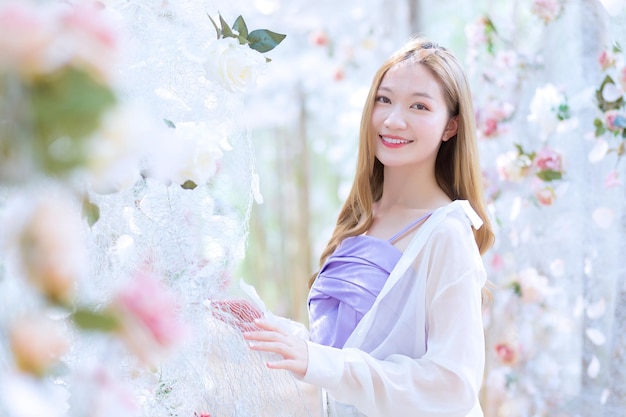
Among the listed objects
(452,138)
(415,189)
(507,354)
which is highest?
(452,138)

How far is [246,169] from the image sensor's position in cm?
105

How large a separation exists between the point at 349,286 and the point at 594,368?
1.00 m

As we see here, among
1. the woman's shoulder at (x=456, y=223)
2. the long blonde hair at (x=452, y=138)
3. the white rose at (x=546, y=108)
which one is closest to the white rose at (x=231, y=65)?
the woman's shoulder at (x=456, y=223)

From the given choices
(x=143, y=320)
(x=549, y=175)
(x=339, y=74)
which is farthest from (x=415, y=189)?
(x=339, y=74)

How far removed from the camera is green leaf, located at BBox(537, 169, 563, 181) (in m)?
2.21

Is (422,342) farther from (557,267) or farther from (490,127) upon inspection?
(490,127)

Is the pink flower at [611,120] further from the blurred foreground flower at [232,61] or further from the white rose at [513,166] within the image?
the blurred foreground flower at [232,61]

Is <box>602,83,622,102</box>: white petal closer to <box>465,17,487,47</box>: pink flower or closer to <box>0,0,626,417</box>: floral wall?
<box>0,0,626,417</box>: floral wall

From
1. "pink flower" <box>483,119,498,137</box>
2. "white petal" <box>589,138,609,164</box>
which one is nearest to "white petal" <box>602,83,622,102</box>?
"white petal" <box>589,138,609,164</box>

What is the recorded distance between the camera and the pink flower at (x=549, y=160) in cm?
221

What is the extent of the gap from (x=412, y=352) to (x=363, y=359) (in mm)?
125

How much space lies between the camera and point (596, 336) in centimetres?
209

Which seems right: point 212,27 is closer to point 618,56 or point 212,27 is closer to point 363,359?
point 363,359

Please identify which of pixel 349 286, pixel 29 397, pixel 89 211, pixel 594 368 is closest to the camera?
pixel 29 397
